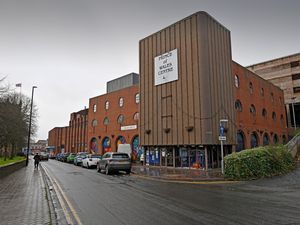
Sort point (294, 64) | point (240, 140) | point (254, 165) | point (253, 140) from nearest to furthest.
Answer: point (254, 165)
point (240, 140)
point (253, 140)
point (294, 64)

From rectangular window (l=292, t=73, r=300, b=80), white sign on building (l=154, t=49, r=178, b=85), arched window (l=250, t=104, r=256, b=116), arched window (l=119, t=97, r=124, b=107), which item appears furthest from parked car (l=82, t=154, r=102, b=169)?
rectangular window (l=292, t=73, r=300, b=80)

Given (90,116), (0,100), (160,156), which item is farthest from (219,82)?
(90,116)

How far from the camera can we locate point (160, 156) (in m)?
27.2

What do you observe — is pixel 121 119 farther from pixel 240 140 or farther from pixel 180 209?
pixel 180 209

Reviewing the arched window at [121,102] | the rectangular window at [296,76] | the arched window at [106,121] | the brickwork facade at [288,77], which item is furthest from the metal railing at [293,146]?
the rectangular window at [296,76]

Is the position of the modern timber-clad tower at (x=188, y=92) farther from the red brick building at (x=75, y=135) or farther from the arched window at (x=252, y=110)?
the red brick building at (x=75, y=135)

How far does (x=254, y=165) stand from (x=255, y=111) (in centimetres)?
2116

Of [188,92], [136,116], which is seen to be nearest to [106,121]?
[136,116]

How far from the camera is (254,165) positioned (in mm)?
15891

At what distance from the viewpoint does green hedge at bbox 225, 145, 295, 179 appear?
15798mm

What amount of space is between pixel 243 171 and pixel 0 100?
62.0 feet

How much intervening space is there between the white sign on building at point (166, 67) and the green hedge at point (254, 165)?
12025mm

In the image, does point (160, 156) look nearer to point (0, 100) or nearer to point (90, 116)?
point (0, 100)

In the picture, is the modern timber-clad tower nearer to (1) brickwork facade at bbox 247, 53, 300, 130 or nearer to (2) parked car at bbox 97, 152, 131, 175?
(2) parked car at bbox 97, 152, 131, 175
